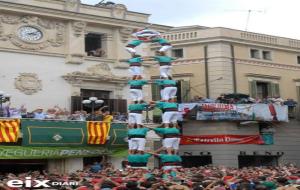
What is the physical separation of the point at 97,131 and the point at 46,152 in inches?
116

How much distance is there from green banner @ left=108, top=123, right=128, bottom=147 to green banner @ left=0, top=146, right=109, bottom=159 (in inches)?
26.5

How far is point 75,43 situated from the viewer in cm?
3142

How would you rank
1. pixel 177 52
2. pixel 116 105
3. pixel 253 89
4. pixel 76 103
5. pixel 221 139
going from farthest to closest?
pixel 177 52, pixel 253 89, pixel 221 139, pixel 116 105, pixel 76 103

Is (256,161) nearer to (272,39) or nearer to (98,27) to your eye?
(272,39)

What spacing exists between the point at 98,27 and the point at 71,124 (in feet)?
22.2

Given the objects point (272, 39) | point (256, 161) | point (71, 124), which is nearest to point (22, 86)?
point (71, 124)

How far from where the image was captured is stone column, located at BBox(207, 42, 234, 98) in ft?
114

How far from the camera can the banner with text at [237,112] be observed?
A: 32719mm

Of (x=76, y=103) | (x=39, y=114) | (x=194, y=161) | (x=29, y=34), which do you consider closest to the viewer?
(x=39, y=114)

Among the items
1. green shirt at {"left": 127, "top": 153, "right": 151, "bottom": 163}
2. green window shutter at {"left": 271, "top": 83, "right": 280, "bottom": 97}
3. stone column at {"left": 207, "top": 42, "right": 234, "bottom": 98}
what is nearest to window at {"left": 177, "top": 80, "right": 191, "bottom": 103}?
stone column at {"left": 207, "top": 42, "right": 234, "bottom": 98}

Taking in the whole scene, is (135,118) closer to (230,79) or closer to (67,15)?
(67,15)

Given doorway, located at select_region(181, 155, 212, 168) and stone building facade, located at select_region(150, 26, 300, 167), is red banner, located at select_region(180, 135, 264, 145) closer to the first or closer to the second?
stone building facade, located at select_region(150, 26, 300, 167)

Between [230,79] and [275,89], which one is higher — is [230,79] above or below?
above

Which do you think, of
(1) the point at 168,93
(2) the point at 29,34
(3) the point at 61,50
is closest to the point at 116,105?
(3) the point at 61,50
